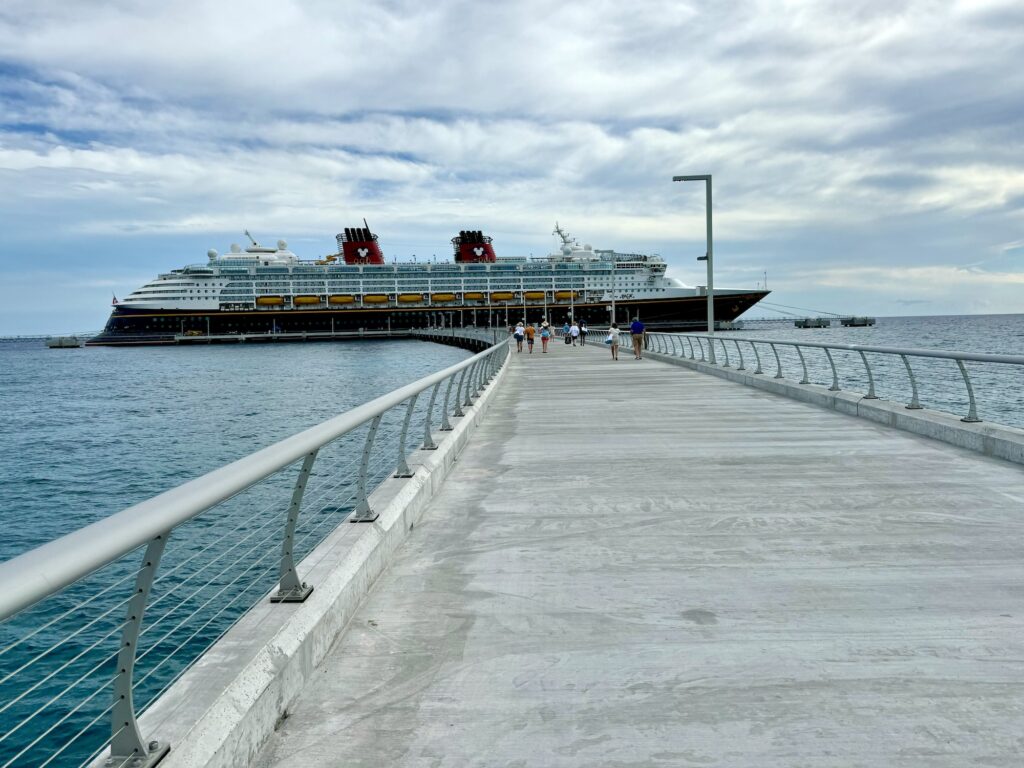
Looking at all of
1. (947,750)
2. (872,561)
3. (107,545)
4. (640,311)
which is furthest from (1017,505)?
(640,311)

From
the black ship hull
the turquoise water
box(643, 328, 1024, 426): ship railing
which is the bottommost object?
the turquoise water

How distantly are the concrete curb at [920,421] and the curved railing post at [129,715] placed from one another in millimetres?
7967

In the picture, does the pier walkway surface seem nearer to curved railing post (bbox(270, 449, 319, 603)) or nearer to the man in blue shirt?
curved railing post (bbox(270, 449, 319, 603))

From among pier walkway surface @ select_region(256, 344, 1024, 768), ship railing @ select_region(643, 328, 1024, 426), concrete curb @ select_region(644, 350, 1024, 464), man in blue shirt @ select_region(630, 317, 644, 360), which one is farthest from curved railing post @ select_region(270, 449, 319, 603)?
man in blue shirt @ select_region(630, 317, 644, 360)

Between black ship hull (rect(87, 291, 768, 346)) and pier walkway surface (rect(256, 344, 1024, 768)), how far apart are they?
104998 millimetres

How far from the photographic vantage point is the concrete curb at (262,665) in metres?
2.66

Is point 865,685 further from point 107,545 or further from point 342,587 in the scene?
point 107,545

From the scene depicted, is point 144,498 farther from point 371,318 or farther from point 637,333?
point 371,318

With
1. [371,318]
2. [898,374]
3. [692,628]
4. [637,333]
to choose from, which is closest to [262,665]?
[692,628]

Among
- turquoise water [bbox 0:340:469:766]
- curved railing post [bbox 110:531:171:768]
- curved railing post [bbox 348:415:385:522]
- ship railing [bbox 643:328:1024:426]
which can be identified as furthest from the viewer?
ship railing [bbox 643:328:1024:426]

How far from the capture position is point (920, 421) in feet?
33.5

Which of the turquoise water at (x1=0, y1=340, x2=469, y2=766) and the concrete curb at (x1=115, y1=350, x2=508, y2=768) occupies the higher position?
the concrete curb at (x1=115, y1=350, x2=508, y2=768)

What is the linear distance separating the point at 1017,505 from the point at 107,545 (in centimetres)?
640

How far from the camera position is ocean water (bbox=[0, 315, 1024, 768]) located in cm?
629
